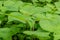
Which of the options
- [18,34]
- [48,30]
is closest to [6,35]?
[18,34]

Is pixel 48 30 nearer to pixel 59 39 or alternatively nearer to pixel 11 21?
pixel 59 39

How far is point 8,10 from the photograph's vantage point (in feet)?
3.08

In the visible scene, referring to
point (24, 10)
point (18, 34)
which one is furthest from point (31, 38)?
point (24, 10)

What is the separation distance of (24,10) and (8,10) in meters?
0.10

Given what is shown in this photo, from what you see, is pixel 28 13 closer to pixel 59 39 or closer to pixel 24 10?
pixel 24 10

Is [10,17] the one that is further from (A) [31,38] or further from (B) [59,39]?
(B) [59,39]

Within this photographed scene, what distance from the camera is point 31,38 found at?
2.52 ft

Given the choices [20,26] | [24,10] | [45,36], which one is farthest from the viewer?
[24,10]

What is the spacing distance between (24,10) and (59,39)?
0.94ft

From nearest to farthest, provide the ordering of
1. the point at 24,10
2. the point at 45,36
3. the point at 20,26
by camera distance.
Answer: the point at 45,36
the point at 20,26
the point at 24,10

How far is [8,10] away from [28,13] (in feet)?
0.45

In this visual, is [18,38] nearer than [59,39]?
No

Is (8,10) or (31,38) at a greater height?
(8,10)

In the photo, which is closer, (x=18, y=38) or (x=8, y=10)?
(x=18, y=38)
